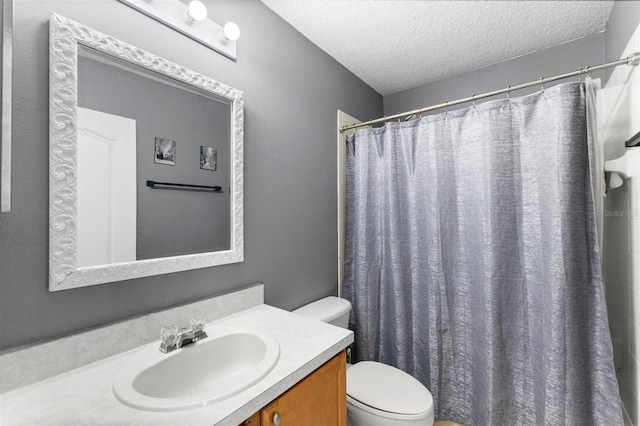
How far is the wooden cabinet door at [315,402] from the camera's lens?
2.62 ft

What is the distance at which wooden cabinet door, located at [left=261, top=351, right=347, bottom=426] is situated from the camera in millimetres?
797

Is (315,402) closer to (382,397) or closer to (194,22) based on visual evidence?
(382,397)

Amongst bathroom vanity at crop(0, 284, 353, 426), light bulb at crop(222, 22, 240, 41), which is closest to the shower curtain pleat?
bathroom vanity at crop(0, 284, 353, 426)

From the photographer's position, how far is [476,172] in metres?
1.57

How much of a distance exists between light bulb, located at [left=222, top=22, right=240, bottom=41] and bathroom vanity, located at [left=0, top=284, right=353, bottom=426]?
1.25 metres

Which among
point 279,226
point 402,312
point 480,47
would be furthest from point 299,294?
point 480,47

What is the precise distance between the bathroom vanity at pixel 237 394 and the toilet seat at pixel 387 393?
0.32 meters

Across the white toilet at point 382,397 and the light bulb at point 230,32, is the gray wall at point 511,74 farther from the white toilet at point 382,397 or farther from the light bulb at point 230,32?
the white toilet at point 382,397

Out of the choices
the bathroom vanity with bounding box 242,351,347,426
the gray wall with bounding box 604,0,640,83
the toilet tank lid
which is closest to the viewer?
the bathroom vanity with bounding box 242,351,347,426

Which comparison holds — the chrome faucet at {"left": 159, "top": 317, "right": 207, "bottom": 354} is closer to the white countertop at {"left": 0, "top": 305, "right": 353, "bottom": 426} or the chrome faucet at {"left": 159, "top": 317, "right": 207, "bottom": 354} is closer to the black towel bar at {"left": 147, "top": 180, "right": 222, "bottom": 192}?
the white countertop at {"left": 0, "top": 305, "right": 353, "bottom": 426}

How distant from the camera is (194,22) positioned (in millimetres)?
1165

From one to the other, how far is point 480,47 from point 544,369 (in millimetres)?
1936

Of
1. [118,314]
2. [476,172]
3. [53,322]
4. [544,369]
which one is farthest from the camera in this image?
[476,172]

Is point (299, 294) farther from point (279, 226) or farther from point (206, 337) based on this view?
point (206, 337)
